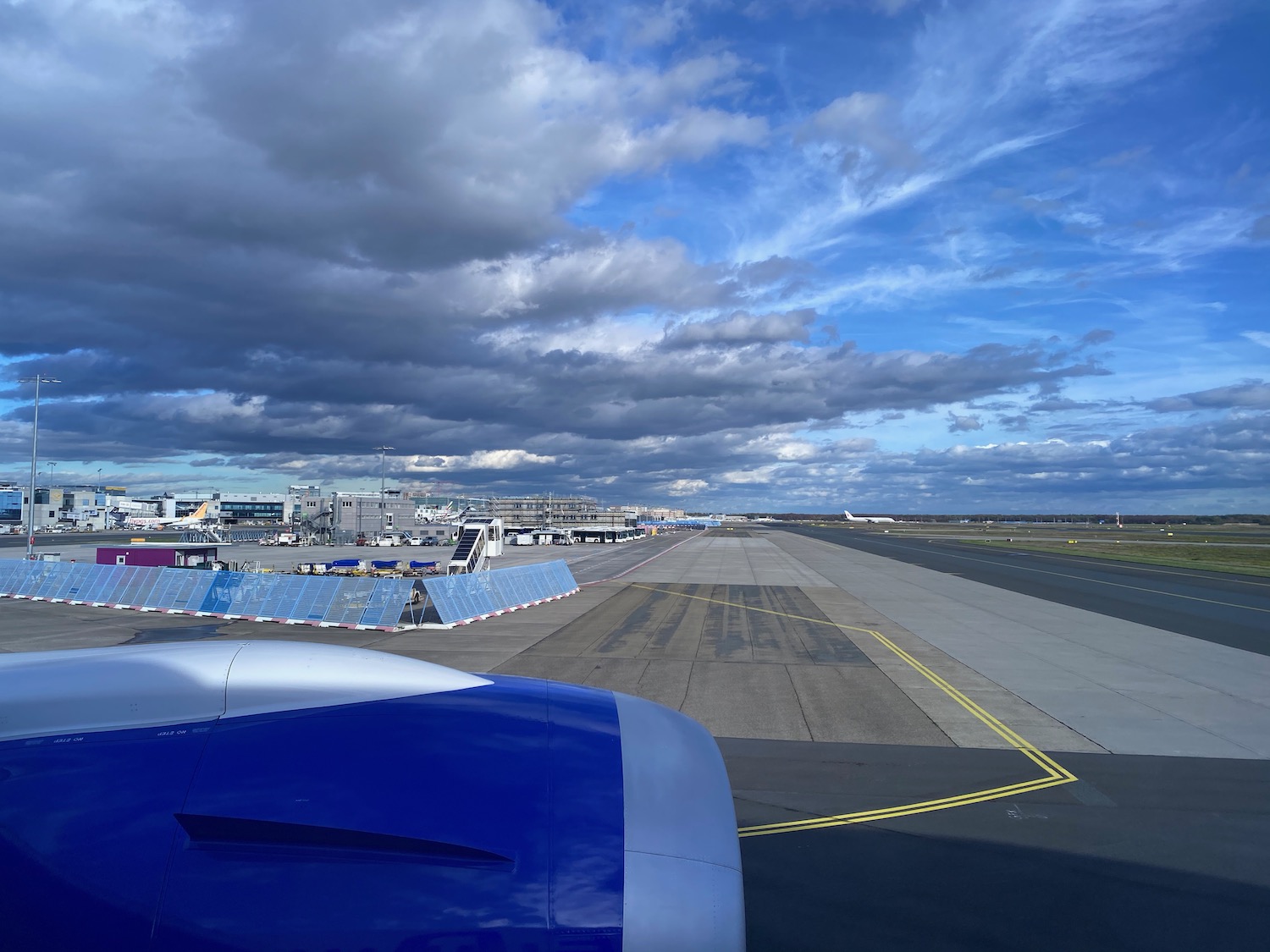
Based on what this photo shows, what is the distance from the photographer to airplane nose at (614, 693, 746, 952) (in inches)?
123

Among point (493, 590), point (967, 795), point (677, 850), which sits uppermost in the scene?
point (677, 850)

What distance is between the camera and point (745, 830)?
943 cm

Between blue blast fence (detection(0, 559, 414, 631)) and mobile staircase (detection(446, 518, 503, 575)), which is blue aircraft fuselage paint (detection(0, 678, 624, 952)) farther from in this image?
mobile staircase (detection(446, 518, 503, 575))

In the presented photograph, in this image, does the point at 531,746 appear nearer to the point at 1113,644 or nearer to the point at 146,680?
the point at 146,680

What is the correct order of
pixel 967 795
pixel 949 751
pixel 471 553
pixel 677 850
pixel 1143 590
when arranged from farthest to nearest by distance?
1. pixel 471 553
2. pixel 1143 590
3. pixel 949 751
4. pixel 967 795
5. pixel 677 850

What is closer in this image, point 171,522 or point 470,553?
point 470,553

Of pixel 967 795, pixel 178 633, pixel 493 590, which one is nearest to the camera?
pixel 967 795

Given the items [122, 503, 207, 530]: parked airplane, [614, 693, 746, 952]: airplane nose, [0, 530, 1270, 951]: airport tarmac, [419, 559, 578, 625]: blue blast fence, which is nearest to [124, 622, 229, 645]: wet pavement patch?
[0, 530, 1270, 951]: airport tarmac

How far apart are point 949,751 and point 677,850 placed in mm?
11826

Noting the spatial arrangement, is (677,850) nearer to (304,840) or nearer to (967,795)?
Result: (304,840)

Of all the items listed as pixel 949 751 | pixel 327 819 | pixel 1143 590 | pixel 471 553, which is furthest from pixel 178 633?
pixel 1143 590

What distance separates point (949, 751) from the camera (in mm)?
13492

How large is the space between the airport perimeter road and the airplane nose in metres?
28.1

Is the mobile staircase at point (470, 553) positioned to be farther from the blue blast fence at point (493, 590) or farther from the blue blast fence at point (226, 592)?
the blue blast fence at point (226, 592)
